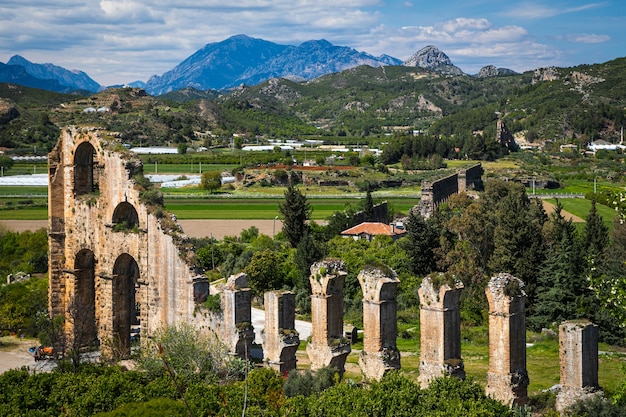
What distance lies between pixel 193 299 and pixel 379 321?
21.3 feet

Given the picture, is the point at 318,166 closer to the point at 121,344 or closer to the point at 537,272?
the point at 537,272

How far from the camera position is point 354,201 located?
3051 inches

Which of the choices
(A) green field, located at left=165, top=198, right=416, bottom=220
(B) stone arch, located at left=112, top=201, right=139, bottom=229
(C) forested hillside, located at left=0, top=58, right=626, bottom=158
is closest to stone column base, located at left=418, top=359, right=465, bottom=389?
(B) stone arch, located at left=112, top=201, right=139, bottom=229

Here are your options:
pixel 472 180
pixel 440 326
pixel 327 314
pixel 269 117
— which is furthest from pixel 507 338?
pixel 269 117

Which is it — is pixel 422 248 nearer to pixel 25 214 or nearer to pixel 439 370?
pixel 439 370

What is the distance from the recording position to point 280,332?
70.3ft

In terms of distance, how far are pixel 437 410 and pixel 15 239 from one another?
41.1m

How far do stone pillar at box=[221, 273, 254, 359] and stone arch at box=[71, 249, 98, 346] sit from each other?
8.09 m

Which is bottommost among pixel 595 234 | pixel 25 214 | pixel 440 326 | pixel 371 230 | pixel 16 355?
pixel 16 355

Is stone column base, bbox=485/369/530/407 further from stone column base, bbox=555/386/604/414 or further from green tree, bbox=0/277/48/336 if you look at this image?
green tree, bbox=0/277/48/336

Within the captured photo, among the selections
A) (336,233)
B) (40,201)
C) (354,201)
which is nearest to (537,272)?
(336,233)

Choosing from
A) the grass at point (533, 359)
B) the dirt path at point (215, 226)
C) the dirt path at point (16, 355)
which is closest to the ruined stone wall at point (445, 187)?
the dirt path at point (215, 226)

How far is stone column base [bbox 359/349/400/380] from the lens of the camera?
1917 cm

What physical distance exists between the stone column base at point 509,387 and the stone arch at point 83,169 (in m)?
16.4
